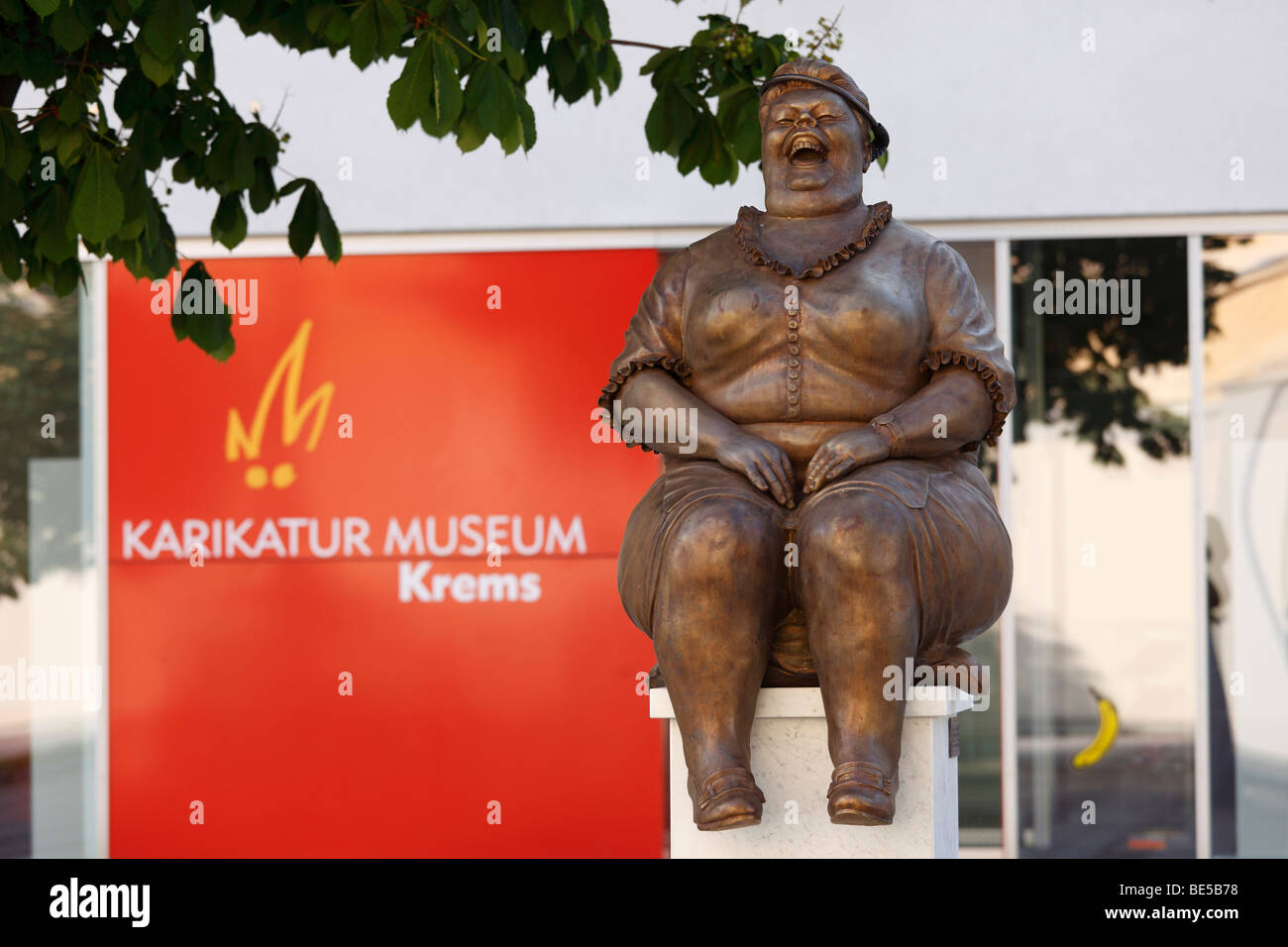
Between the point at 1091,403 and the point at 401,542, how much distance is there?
11.2ft

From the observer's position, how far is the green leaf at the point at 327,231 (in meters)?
5.68

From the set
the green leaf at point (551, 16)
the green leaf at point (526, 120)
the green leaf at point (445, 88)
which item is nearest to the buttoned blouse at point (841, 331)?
the green leaf at point (526, 120)

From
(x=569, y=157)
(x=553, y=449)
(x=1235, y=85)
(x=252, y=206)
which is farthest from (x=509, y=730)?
(x=1235, y=85)

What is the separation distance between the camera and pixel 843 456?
4.55m

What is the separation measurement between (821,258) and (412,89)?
1.17m

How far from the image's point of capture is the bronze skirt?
14.8ft

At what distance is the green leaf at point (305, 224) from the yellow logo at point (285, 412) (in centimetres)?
323

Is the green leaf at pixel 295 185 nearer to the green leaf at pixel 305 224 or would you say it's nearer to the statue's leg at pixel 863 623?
the green leaf at pixel 305 224

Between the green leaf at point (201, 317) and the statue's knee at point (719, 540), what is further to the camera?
the green leaf at point (201, 317)

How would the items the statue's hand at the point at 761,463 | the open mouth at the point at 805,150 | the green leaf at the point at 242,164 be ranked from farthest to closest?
the green leaf at the point at 242,164, the open mouth at the point at 805,150, the statue's hand at the point at 761,463

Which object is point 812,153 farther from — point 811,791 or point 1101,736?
point 1101,736
